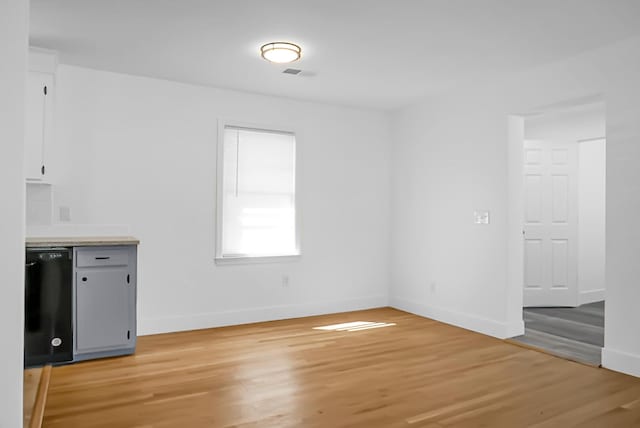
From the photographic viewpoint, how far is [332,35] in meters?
3.46

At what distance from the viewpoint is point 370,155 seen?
592 cm

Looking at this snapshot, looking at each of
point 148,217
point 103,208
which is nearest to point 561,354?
point 148,217

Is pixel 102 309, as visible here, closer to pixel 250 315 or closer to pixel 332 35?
pixel 250 315

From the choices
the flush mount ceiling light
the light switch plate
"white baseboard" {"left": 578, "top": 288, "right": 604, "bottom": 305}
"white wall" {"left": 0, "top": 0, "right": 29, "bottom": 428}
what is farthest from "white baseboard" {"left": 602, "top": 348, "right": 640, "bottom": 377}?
"white wall" {"left": 0, "top": 0, "right": 29, "bottom": 428}

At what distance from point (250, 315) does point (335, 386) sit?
6.73 ft

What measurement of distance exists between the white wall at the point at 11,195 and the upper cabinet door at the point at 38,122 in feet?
7.10

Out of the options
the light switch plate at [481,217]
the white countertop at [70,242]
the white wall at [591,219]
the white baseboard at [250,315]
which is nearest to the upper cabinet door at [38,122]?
the white countertop at [70,242]

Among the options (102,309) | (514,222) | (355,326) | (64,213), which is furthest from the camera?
(355,326)

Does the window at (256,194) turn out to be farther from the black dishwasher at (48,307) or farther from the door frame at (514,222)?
the door frame at (514,222)

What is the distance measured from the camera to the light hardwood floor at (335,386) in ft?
8.85

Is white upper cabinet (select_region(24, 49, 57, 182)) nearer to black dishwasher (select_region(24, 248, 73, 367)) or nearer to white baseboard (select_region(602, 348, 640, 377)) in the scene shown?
black dishwasher (select_region(24, 248, 73, 367))

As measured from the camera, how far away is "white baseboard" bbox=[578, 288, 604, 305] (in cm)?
627

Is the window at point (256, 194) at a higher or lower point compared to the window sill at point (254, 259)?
higher

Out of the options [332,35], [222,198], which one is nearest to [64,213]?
[222,198]
